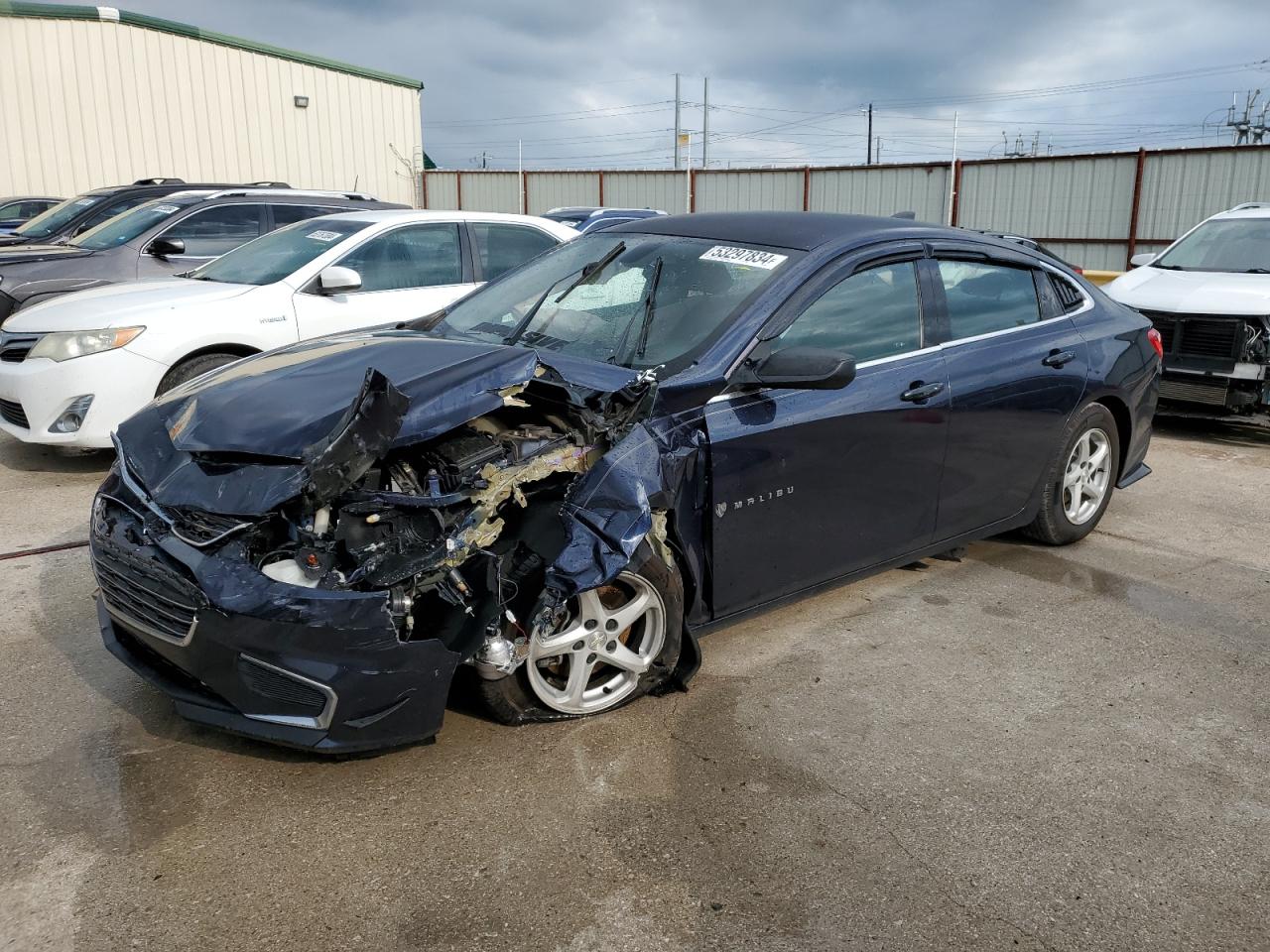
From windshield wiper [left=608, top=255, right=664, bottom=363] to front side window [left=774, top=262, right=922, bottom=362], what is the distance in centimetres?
50

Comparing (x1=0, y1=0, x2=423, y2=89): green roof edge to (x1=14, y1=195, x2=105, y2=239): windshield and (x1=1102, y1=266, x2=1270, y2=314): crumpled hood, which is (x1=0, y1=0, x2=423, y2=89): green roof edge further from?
Answer: (x1=1102, y1=266, x2=1270, y2=314): crumpled hood

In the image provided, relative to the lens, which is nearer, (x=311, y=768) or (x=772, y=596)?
(x=311, y=768)

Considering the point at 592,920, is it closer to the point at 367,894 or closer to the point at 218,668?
the point at 367,894

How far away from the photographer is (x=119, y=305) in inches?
255

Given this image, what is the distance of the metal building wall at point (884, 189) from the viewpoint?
19.9m

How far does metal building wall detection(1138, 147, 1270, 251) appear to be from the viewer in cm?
1591

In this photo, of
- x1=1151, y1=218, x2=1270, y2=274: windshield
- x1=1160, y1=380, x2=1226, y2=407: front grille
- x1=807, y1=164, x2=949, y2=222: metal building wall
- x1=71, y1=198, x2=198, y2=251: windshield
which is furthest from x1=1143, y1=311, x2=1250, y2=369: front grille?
x1=807, y1=164, x2=949, y2=222: metal building wall

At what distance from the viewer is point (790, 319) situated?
390 cm

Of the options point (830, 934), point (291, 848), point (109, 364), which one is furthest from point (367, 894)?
point (109, 364)

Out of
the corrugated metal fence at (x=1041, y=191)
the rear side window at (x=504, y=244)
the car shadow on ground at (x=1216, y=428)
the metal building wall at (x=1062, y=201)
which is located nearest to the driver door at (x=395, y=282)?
the rear side window at (x=504, y=244)

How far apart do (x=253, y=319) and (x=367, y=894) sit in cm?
483

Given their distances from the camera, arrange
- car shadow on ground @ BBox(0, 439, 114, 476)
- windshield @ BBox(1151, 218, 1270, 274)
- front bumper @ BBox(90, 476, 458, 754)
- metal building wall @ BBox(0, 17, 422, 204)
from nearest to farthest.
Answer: front bumper @ BBox(90, 476, 458, 754), car shadow on ground @ BBox(0, 439, 114, 476), windshield @ BBox(1151, 218, 1270, 274), metal building wall @ BBox(0, 17, 422, 204)

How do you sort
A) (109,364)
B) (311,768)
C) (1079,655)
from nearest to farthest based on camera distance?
(311,768), (1079,655), (109,364)

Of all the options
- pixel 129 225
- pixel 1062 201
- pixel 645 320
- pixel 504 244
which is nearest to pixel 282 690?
pixel 645 320
